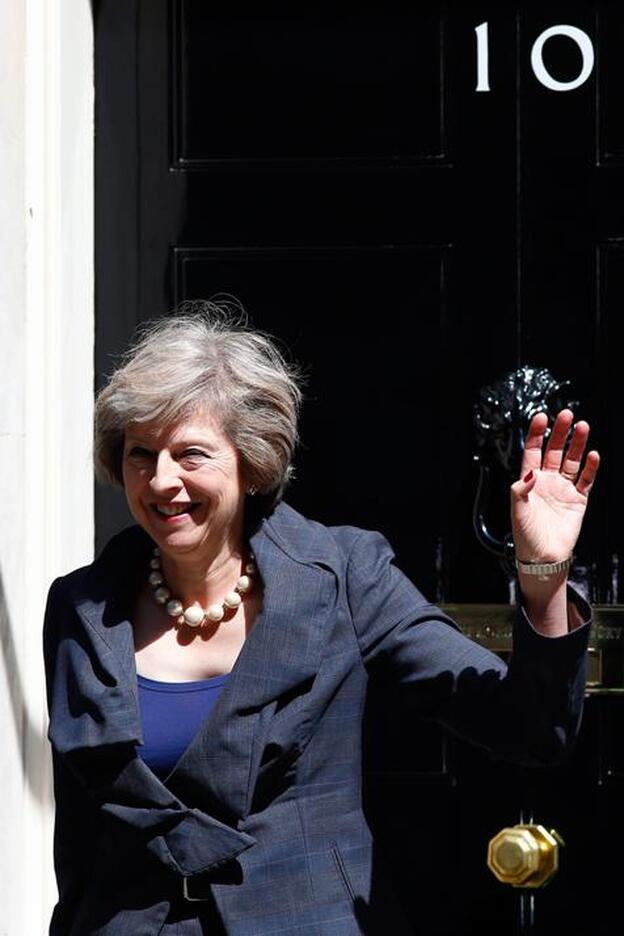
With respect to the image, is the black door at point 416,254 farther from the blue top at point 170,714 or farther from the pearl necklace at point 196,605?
the blue top at point 170,714

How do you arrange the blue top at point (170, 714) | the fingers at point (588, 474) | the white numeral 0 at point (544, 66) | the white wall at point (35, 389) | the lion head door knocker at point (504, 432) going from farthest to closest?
1. the white numeral 0 at point (544, 66)
2. the lion head door knocker at point (504, 432)
3. the white wall at point (35, 389)
4. the blue top at point (170, 714)
5. the fingers at point (588, 474)

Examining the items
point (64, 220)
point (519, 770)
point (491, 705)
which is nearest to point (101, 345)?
point (64, 220)

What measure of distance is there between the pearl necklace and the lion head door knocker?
1075 millimetres

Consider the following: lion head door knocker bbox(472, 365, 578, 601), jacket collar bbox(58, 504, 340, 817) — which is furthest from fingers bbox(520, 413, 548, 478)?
lion head door knocker bbox(472, 365, 578, 601)

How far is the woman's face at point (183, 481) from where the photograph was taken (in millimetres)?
2918

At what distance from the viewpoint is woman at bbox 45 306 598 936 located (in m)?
2.78

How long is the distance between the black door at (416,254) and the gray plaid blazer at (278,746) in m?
1.12

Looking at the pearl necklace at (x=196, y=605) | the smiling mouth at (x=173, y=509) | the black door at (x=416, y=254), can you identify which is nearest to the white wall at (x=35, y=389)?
the black door at (x=416, y=254)

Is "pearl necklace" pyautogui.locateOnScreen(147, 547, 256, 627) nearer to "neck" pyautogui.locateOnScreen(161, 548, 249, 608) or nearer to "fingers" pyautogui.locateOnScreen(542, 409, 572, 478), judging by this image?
"neck" pyautogui.locateOnScreen(161, 548, 249, 608)

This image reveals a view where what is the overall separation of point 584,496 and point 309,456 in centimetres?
140

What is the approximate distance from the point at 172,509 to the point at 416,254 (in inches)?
53.8

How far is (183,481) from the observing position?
9.55 ft

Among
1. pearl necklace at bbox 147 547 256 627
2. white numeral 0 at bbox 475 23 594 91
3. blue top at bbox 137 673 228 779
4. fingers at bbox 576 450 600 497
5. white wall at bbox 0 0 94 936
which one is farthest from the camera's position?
white numeral 0 at bbox 475 23 594 91

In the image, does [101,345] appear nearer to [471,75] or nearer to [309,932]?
[471,75]
